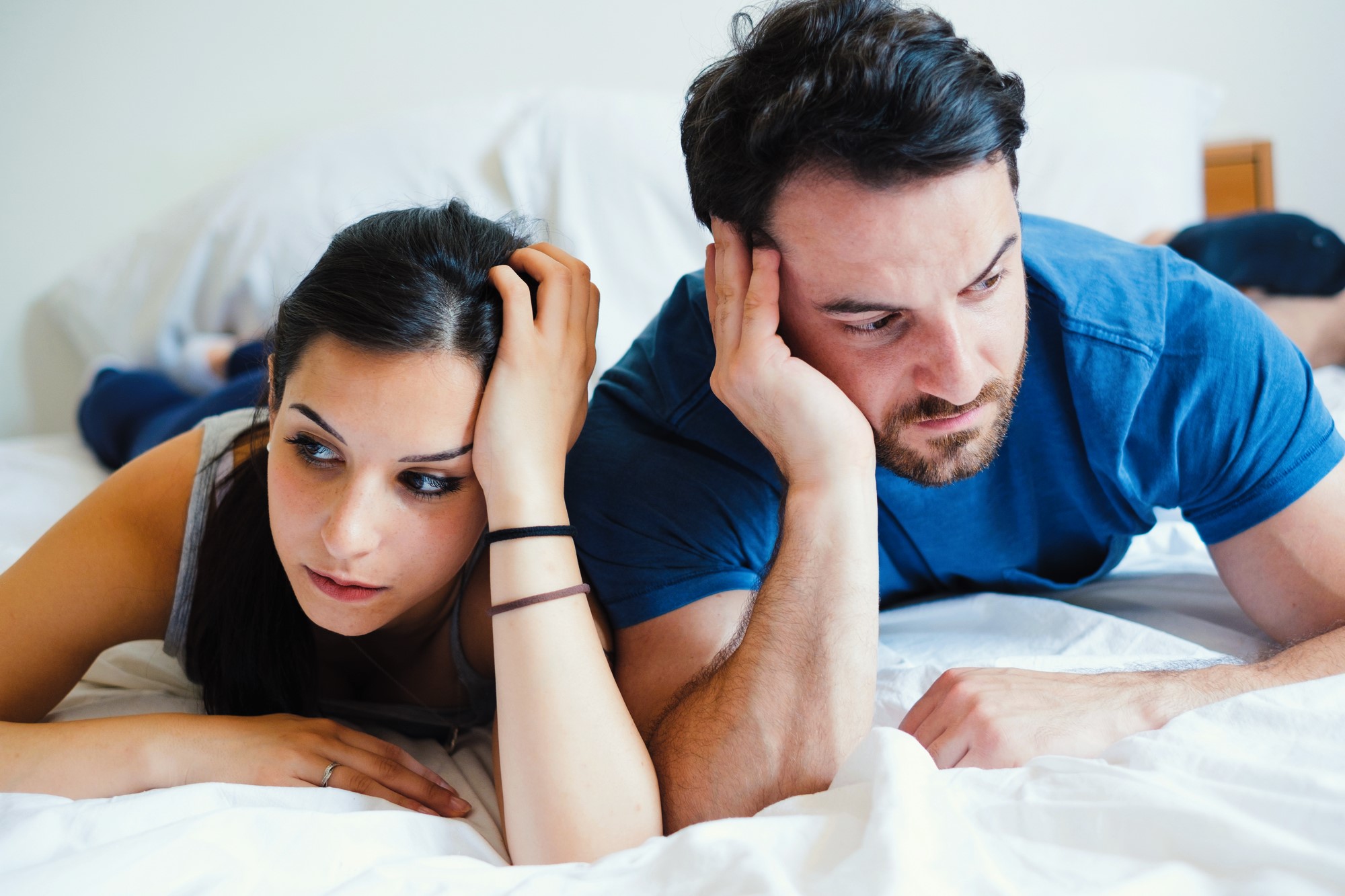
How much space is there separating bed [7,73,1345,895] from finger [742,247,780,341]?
15.5 inches

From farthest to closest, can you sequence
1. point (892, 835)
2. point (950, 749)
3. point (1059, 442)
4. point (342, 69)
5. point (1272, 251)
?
point (342, 69)
point (1272, 251)
point (1059, 442)
point (950, 749)
point (892, 835)

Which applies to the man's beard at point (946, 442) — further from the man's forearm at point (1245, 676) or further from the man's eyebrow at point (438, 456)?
the man's eyebrow at point (438, 456)

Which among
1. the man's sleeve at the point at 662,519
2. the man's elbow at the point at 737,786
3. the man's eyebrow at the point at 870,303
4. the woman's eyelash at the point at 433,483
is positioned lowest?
the man's elbow at the point at 737,786

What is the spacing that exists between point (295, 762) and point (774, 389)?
59 cm

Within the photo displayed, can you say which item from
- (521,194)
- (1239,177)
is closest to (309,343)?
(521,194)

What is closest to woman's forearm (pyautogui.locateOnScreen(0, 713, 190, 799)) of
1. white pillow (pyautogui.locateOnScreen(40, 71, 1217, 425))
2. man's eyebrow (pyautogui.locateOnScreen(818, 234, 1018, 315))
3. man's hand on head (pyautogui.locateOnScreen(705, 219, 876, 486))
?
man's hand on head (pyautogui.locateOnScreen(705, 219, 876, 486))

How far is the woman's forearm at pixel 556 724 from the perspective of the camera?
2.73ft

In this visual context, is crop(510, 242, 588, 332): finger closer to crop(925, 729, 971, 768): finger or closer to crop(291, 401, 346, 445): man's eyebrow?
crop(291, 401, 346, 445): man's eyebrow

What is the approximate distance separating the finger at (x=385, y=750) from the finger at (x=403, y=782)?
0.02 metres

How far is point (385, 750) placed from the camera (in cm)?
97

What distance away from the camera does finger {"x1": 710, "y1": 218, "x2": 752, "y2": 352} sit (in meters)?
1.03

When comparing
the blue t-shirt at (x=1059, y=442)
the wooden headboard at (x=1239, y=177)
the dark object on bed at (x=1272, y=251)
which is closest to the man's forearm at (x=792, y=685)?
the blue t-shirt at (x=1059, y=442)

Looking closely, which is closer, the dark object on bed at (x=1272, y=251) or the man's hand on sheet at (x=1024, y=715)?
the man's hand on sheet at (x=1024, y=715)

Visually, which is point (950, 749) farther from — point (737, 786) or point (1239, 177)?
point (1239, 177)
